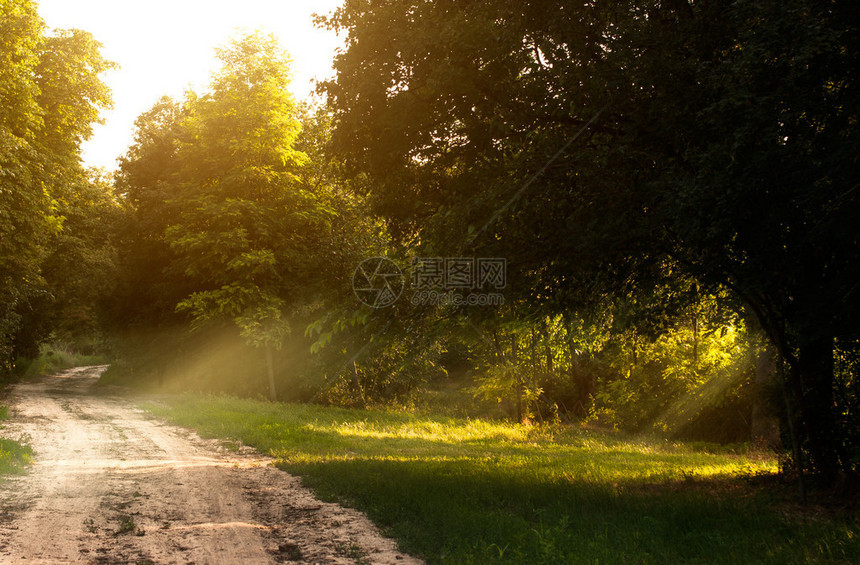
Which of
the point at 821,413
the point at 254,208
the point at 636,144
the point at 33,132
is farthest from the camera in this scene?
the point at 254,208

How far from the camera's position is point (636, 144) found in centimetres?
770

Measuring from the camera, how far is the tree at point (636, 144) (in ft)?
19.7

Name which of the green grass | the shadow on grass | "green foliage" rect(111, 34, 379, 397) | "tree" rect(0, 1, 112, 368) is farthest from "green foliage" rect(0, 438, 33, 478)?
"green foliage" rect(111, 34, 379, 397)

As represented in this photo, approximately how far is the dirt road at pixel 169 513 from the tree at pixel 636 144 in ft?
14.4

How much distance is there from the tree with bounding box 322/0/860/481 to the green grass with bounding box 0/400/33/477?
8.06 metres

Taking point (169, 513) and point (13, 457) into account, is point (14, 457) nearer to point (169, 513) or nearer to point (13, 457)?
point (13, 457)

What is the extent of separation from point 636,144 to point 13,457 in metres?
12.1

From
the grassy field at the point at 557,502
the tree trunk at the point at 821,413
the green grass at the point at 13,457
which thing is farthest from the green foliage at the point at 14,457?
the tree trunk at the point at 821,413

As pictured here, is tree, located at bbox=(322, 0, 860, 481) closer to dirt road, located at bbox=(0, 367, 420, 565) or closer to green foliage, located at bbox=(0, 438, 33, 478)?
dirt road, located at bbox=(0, 367, 420, 565)

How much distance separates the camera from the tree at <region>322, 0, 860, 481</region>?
6.00 metres

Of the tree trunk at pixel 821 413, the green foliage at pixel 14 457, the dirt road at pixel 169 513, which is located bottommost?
the green foliage at pixel 14 457

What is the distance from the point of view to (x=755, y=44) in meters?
6.04

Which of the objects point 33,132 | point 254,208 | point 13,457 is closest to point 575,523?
point 13,457

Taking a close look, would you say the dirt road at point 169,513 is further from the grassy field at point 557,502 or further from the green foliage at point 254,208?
the green foliage at point 254,208
